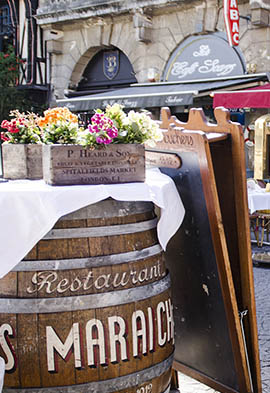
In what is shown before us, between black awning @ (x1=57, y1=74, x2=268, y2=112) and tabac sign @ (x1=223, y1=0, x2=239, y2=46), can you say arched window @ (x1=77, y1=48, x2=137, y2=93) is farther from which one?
tabac sign @ (x1=223, y1=0, x2=239, y2=46)

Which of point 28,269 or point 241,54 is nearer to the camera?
point 28,269

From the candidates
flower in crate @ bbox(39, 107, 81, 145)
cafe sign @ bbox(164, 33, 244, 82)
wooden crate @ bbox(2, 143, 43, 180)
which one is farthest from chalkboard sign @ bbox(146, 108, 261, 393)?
cafe sign @ bbox(164, 33, 244, 82)

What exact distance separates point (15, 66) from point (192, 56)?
6.18m

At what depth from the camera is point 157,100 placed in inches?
432

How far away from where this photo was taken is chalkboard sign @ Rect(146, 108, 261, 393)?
2.61 metres

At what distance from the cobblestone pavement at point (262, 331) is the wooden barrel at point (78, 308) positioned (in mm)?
1123

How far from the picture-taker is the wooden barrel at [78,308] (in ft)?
7.44

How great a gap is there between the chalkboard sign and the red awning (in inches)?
242

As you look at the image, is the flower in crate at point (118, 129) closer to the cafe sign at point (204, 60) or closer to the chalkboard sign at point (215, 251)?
the chalkboard sign at point (215, 251)

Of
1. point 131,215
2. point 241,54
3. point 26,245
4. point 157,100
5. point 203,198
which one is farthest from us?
point 241,54

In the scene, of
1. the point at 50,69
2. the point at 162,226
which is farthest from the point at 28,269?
the point at 50,69

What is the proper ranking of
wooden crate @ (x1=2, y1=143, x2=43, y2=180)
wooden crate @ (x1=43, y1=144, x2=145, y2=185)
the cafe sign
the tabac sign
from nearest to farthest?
wooden crate @ (x1=43, y1=144, x2=145, y2=185) < wooden crate @ (x1=2, y1=143, x2=43, y2=180) < the tabac sign < the cafe sign

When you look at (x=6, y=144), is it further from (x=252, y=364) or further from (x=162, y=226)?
(x=252, y=364)

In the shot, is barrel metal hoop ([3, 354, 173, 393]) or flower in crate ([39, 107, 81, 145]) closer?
barrel metal hoop ([3, 354, 173, 393])
